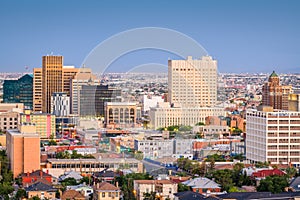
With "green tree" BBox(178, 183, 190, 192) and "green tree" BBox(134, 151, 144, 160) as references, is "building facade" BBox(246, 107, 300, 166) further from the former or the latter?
"green tree" BBox(178, 183, 190, 192)

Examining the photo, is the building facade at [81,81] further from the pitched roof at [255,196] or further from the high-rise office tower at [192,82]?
the pitched roof at [255,196]

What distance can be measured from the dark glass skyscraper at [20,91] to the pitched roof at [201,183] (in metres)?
44.7

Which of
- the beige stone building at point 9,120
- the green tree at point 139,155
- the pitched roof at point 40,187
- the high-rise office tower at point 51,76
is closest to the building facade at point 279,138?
the green tree at point 139,155

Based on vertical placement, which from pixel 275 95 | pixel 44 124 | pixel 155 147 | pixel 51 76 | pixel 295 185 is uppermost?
pixel 51 76

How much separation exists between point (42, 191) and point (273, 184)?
19.4 ft

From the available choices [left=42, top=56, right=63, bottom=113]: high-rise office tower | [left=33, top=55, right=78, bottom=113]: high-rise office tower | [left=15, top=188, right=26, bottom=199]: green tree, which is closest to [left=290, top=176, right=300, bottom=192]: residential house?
[left=15, top=188, right=26, bottom=199]: green tree

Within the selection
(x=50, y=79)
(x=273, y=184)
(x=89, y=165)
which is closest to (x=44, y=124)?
(x=89, y=165)

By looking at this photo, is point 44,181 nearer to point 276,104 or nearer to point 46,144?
point 46,144

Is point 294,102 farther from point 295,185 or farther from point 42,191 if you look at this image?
point 42,191

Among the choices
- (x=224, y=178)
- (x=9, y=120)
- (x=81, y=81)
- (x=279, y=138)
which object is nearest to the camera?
(x=224, y=178)

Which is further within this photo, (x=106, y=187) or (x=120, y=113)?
(x=120, y=113)

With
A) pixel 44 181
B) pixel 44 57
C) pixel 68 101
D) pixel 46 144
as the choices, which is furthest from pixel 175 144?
pixel 44 57

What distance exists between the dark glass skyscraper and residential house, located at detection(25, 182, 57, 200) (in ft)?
148

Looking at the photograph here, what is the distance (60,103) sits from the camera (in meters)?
65.1
